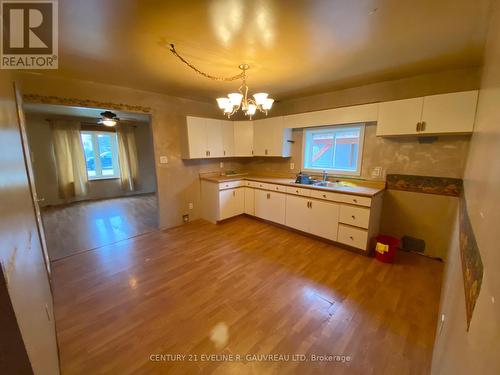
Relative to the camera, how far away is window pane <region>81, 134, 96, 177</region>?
5.72m

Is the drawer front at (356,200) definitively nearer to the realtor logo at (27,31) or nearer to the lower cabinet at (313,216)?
the lower cabinet at (313,216)

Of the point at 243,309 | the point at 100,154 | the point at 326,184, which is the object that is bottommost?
the point at 243,309

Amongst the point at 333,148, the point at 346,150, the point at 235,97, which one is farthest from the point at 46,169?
the point at 346,150

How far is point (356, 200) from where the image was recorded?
2.69m

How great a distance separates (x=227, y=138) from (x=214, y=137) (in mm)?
311

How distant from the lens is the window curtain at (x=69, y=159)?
5.12 meters

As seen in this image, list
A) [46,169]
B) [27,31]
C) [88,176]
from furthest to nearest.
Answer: [88,176] → [46,169] → [27,31]

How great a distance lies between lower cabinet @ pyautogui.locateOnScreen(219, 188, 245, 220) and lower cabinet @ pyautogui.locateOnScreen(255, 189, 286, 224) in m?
0.34

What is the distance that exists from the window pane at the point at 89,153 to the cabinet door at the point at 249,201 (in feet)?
16.2

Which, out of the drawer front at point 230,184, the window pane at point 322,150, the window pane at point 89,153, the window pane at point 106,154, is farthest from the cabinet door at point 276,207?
the window pane at point 89,153

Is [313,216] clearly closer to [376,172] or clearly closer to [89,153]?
[376,172]

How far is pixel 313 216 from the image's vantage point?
3.18m

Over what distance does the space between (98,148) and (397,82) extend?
24.0ft

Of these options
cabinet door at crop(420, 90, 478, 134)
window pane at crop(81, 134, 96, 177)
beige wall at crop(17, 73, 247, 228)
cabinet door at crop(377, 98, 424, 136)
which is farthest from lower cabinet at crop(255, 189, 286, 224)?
window pane at crop(81, 134, 96, 177)
